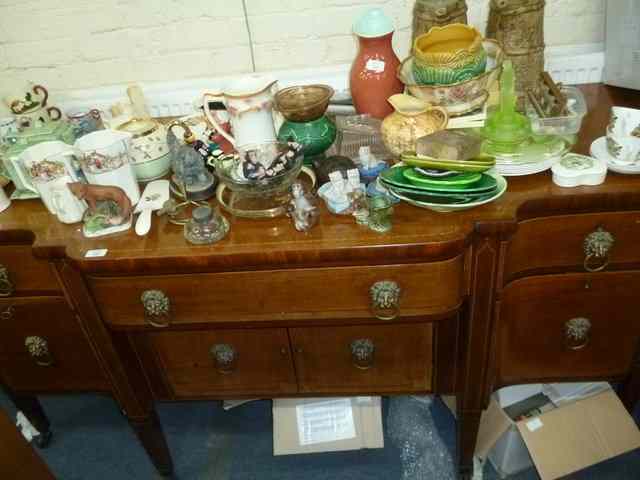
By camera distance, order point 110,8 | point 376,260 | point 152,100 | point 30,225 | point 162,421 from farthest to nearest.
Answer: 1. point 162,421
2. point 152,100
3. point 110,8
4. point 30,225
5. point 376,260

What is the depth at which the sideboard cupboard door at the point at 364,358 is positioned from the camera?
1195 mm

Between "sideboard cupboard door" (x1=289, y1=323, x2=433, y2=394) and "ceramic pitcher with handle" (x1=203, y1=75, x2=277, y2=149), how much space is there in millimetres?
414

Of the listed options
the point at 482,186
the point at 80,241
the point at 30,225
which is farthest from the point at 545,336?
the point at 30,225

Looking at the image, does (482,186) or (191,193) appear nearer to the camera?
(482,186)

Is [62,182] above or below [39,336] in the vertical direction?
above

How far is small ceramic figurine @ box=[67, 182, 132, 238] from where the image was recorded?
108 cm

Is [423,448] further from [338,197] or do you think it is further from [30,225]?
[30,225]

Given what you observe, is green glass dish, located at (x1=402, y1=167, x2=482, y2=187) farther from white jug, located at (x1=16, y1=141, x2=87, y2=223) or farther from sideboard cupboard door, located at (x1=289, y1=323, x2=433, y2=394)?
white jug, located at (x1=16, y1=141, x2=87, y2=223)

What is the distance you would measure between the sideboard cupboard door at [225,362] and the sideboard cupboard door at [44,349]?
21cm

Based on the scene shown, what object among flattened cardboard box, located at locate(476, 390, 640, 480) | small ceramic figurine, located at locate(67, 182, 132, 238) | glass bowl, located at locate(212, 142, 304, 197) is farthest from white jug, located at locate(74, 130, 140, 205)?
flattened cardboard box, located at locate(476, 390, 640, 480)

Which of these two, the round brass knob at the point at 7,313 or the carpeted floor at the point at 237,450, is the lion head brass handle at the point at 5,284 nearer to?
the round brass knob at the point at 7,313

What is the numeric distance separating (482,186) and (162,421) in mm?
1244

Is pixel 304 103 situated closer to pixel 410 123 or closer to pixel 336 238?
pixel 410 123

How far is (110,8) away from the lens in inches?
56.9
